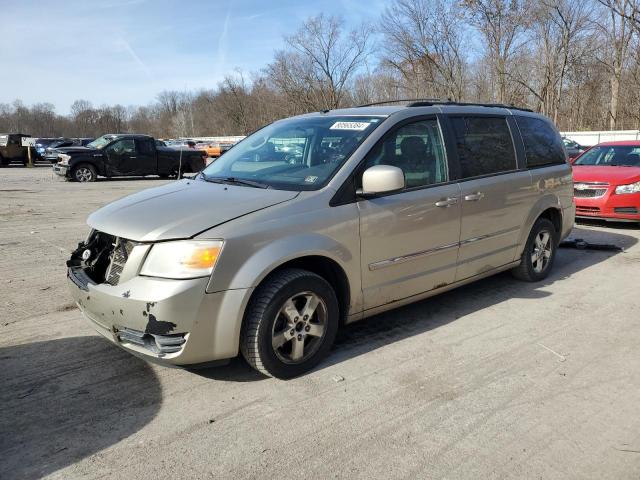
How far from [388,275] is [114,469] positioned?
2256mm

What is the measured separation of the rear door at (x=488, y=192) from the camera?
457 cm

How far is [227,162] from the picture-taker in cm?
461

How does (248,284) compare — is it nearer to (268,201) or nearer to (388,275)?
(268,201)

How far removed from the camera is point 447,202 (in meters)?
4.31

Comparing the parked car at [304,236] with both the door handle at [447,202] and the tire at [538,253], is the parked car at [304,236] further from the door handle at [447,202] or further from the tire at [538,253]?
the tire at [538,253]

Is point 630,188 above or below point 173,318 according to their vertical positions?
above

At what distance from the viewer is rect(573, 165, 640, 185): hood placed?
8.66 metres

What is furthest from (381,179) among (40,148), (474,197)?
(40,148)

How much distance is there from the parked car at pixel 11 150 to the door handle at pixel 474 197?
30823 millimetres

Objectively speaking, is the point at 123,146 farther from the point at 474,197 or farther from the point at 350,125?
the point at 474,197

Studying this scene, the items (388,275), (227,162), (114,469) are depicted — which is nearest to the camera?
(114,469)

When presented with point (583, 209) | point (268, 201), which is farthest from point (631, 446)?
point (583, 209)

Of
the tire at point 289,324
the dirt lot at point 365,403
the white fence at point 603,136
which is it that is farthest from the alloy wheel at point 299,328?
the white fence at point 603,136

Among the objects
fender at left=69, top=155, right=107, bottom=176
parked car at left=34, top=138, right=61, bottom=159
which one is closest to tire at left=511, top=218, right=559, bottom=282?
fender at left=69, top=155, right=107, bottom=176
